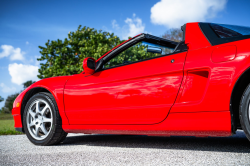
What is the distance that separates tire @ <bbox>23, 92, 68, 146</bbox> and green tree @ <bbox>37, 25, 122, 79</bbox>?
14626 mm

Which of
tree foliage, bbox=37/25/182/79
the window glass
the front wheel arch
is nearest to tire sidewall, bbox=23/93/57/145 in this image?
the front wheel arch

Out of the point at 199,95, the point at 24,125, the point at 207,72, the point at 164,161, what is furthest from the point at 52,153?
the point at 207,72

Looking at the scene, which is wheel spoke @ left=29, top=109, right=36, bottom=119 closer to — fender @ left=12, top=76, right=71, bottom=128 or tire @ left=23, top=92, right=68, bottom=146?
tire @ left=23, top=92, right=68, bottom=146

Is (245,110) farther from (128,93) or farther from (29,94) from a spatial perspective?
(29,94)

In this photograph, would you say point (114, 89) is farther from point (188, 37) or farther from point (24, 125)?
point (24, 125)

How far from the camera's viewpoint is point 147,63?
2.59 m

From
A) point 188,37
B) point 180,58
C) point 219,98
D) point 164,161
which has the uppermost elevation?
point 188,37

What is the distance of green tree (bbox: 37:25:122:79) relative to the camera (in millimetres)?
18547

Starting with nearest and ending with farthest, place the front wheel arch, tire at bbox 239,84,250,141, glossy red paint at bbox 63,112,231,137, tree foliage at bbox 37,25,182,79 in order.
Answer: tire at bbox 239,84,250,141
glossy red paint at bbox 63,112,231,137
the front wheel arch
tree foliage at bbox 37,25,182,79

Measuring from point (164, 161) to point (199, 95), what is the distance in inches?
28.1

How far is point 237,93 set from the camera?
6.86 feet

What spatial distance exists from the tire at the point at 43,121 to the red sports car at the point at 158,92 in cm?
1

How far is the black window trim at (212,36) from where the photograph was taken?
210 centimetres

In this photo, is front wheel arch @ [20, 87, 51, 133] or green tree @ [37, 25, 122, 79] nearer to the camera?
front wheel arch @ [20, 87, 51, 133]
